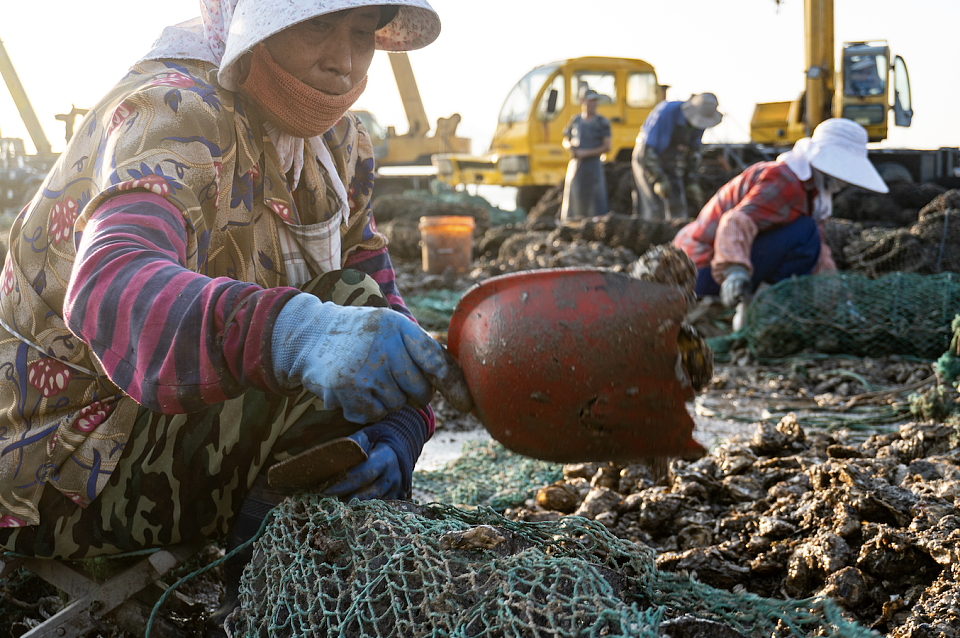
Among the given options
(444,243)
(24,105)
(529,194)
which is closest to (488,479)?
(444,243)

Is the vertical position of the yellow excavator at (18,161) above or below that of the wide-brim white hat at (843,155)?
above

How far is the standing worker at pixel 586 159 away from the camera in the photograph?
9367 mm

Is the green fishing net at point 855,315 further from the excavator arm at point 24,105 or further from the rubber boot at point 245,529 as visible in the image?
the excavator arm at point 24,105

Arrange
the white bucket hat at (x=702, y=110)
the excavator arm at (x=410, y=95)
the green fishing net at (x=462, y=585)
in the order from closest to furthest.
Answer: the green fishing net at (x=462, y=585)
the white bucket hat at (x=702, y=110)
the excavator arm at (x=410, y=95)

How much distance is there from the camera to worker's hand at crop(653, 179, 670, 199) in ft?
28.1

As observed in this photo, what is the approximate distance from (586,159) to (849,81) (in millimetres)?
5083

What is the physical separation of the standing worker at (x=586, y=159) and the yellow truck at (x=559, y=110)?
9.51 feet

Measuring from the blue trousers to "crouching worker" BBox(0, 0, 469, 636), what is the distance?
11.5ft

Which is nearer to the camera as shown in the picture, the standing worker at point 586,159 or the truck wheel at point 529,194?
the standing worker at point 586,159

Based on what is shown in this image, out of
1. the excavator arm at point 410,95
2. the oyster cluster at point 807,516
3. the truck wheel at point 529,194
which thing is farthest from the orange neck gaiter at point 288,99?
the excavator arm at point 410,95

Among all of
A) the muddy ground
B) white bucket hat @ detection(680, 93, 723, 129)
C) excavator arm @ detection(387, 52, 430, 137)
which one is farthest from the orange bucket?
excavator arm @ detection(387, 52, 430, 137)

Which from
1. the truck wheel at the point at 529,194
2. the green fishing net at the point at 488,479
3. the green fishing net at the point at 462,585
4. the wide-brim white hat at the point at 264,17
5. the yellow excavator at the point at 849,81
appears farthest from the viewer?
the truck wheel at the point at 529,194

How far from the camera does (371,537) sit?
1191mm

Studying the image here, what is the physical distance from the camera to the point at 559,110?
12.8 metres
